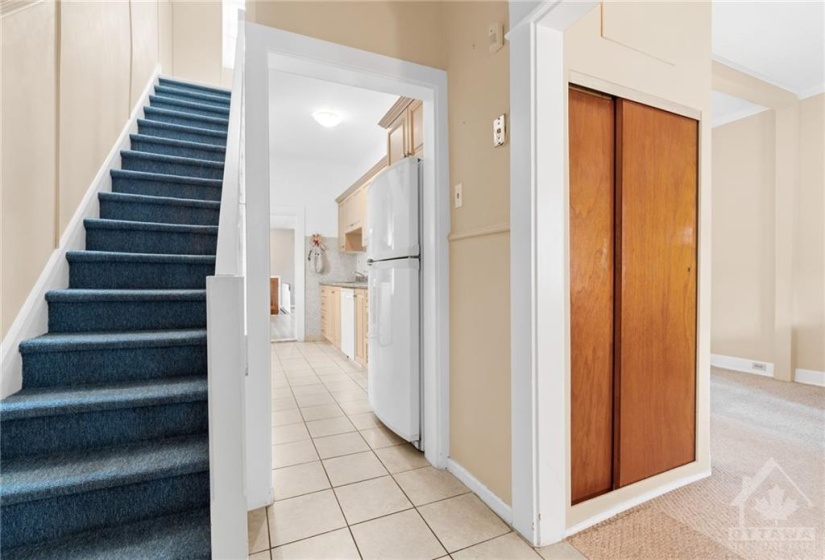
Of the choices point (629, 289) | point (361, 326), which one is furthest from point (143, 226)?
point (629, 289)

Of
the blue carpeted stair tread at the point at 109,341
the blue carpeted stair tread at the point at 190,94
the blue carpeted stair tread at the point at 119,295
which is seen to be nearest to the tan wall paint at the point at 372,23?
the blue carpeted stair tread at the point at 119,295

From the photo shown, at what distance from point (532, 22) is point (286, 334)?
6.13 meters

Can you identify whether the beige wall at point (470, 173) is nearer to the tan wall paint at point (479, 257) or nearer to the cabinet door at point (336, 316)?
the tan wall paint at point (479, 257)

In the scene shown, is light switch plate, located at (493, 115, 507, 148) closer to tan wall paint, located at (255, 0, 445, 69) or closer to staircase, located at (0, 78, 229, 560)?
tan wall paint, located at (255, 0, 445, 69)

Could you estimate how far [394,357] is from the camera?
238 centimetres

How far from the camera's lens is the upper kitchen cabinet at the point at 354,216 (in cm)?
487

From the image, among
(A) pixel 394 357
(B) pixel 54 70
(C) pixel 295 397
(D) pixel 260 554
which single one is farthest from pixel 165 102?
(D) pixel 260 554

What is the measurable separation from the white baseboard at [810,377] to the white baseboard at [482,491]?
3.77 metres

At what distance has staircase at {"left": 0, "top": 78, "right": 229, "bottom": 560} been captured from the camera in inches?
45.3

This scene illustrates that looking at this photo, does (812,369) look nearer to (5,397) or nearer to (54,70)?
(5,397)

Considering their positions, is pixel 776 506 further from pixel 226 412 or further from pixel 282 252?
pixel 282 252

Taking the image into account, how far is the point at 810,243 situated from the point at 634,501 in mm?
3466

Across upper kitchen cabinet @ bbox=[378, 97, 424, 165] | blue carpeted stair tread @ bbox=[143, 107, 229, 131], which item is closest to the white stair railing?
upper kitchen cabinet @ bbox=[378, 97, 424, 165]

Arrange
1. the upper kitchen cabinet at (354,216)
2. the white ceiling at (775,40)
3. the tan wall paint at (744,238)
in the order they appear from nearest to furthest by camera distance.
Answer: the white ceiling at (775,40)
the tan wall paint at (744,238)
the upper kitchen cabinet at (354,216)
